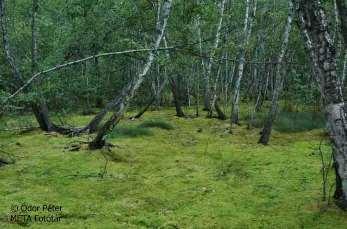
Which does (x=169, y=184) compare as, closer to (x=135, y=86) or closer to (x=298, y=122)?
(x=135, y=86)

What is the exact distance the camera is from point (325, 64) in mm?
6918

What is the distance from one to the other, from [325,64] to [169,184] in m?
6.46

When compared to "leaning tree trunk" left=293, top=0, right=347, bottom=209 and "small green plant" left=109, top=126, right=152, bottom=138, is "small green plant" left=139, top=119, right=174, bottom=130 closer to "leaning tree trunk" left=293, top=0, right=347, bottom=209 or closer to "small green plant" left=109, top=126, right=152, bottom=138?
"small green plant" left=109, top=126, right=152, bottom=138

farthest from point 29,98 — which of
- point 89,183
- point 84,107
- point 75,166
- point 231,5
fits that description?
point 231,5

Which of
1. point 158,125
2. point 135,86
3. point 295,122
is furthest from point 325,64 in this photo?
point 295,122

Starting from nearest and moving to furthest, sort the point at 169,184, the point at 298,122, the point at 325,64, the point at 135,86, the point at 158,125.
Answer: the point at 325,64 → the point at 169,184 → the point at 135,86 → the point at 158,125 → the point at 298,122

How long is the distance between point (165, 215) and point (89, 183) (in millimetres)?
2898

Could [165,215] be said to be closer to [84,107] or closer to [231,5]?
[84,107]

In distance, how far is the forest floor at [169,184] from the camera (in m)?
9.77

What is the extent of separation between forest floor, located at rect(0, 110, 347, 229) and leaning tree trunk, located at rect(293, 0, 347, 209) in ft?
9.18

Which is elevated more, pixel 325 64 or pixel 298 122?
pixel 325 64

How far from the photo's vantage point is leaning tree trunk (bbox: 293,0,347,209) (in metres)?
6.84

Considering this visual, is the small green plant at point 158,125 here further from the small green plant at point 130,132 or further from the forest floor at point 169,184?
the forest floor at point 169,184

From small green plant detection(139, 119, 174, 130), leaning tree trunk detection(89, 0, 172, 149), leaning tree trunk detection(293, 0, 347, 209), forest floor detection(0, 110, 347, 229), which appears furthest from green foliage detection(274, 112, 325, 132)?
leaning tree trunk detection(293, 0, 347, 209)
